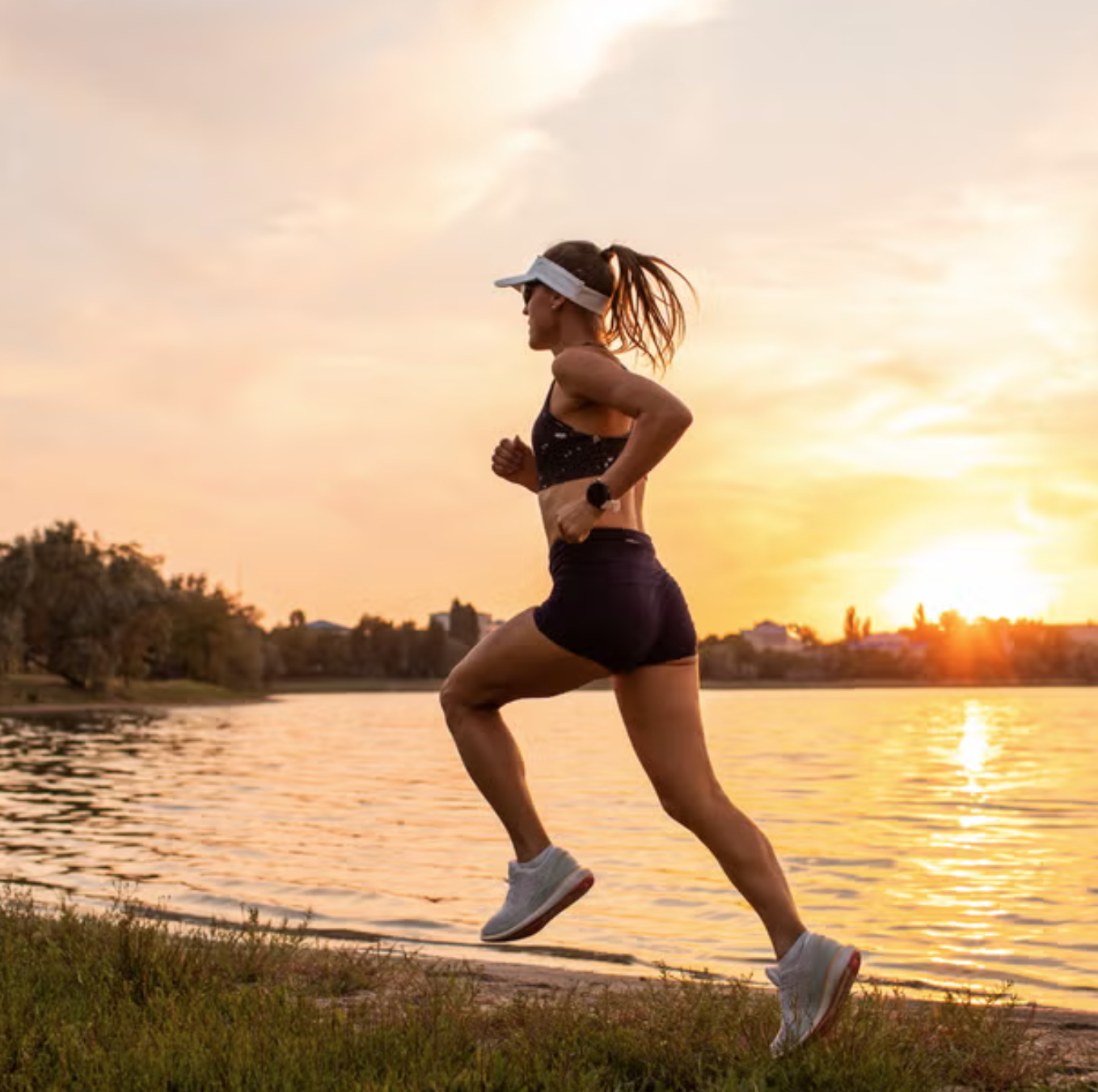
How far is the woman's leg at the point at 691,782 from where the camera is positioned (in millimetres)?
4770

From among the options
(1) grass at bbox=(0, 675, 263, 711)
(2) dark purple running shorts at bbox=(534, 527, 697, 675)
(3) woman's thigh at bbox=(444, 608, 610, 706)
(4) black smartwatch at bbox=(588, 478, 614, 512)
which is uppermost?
(4) black smartwatch at bbox=(588, 478, 614, 512)

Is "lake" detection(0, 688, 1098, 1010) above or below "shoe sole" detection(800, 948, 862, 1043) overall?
below

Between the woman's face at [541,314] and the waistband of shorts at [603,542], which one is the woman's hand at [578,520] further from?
the woman's face at [541,314]

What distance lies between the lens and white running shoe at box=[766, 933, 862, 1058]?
15.5ft

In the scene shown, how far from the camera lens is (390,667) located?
182 metres

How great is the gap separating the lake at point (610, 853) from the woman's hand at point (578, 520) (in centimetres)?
403

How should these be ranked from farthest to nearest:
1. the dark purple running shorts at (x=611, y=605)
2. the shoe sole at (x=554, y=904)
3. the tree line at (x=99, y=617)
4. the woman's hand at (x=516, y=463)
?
1. the tree line at (x=99, y=617)
2. the woman's hand at (x=516, y=463)
3. the shoe sole at (x=554, y=904)
4. the dark purple running shorts at (x=611, y=605)

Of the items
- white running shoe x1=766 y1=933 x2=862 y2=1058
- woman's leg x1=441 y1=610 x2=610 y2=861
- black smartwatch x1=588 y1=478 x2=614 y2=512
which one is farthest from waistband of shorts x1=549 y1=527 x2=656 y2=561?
white running shoe x1=766 y1=933 x2=862 y2=1058

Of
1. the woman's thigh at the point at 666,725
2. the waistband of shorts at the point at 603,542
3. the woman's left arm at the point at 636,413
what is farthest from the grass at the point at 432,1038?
the woman's left arm at the point at 636,413

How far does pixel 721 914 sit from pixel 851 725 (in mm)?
55404

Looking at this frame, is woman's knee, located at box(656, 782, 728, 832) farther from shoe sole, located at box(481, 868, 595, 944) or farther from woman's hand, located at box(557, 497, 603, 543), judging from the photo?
woman's hand, located at box(557, 497, 603, 543)

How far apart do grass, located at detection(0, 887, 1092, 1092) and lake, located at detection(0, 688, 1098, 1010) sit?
237 centimetres

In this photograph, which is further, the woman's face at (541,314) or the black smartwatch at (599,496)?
the woman's face at (541,314)

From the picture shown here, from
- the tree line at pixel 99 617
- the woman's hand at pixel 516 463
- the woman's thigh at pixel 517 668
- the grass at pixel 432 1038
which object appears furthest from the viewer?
the tree line at pixel 99 617
